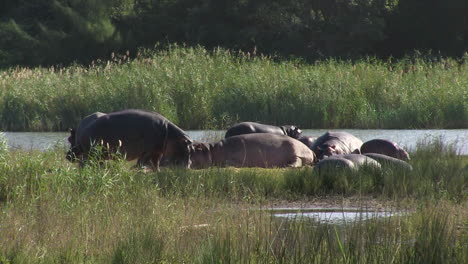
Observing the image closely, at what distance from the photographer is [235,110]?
18.2m

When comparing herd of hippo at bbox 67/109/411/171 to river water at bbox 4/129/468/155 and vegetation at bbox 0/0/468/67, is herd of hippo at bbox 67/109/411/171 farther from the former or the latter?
vegetation at bbox 0/0/468/67

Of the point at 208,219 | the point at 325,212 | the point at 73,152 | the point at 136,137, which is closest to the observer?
the point at 208,219

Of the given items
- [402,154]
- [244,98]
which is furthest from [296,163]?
[244,98]

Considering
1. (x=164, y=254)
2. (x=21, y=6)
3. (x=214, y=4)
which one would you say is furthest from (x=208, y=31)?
(x=164, y=254)

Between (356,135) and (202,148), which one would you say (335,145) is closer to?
(202,148)

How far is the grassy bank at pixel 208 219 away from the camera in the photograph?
5289mm

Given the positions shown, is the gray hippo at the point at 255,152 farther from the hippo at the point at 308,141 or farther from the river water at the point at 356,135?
the river water at the point at 356,135

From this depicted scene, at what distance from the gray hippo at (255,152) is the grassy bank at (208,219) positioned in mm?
1617

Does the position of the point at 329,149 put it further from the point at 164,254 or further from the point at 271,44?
the point at 271,44

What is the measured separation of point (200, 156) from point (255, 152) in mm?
710

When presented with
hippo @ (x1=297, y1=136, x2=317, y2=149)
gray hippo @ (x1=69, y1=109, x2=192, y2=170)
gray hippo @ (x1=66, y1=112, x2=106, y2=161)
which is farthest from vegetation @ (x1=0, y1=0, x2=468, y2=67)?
gray hippo @ (x1=69, y1=109, x2=192, y2=170)

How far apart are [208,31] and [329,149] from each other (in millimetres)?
22925

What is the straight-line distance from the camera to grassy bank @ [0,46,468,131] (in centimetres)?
1800

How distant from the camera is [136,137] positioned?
33.8 feet
